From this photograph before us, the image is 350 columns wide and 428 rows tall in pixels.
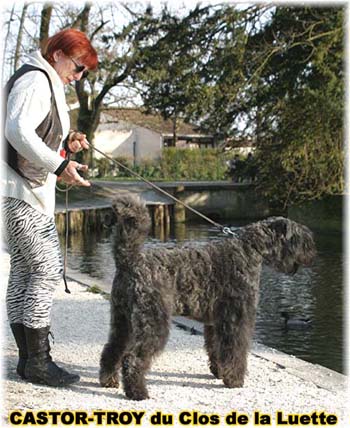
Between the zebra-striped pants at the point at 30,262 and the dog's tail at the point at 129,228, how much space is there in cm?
50

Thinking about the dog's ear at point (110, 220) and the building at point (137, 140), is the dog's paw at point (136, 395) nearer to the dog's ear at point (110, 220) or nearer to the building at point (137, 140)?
the dog's ear at point (110, 220)

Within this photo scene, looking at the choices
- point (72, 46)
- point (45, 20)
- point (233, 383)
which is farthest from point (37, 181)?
point (45, 20)

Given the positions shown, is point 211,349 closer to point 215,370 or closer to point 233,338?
point 215,370

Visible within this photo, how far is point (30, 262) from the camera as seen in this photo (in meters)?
4.82

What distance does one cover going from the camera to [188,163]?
38.8m

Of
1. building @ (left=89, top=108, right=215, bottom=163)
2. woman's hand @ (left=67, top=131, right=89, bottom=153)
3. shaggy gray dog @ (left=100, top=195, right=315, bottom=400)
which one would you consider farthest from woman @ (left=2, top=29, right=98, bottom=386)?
building @ (left=89, top=108, right=215, bottom=163)

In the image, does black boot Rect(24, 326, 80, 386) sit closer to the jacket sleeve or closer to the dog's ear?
the dog's ear

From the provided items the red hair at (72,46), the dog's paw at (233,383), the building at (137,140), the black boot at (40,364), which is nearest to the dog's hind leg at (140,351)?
the black boot at (40,364)

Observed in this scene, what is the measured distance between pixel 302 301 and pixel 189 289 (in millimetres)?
5435

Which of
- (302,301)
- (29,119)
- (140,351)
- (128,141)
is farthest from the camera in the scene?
(128,141)

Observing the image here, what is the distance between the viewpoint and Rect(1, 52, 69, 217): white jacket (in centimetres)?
448

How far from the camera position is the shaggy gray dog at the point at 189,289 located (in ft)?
15.3

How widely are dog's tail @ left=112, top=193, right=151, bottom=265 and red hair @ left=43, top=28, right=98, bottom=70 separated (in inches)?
40.2

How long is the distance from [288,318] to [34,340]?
4217 mm
